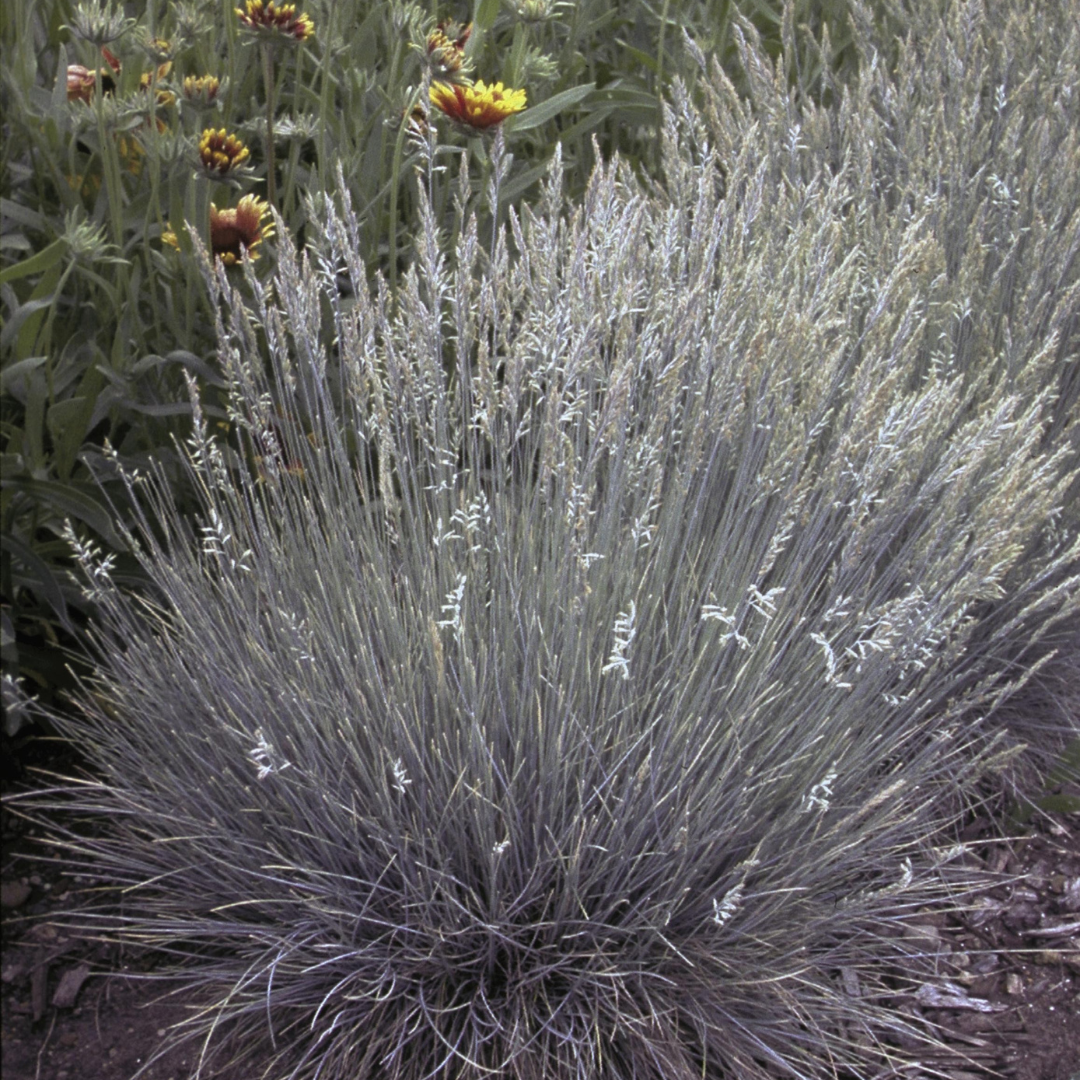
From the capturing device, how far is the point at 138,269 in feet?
6.23

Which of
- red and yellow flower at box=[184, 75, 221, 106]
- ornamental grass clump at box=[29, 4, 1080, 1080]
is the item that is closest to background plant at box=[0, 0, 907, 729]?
red and yellow flower at box=[184, 75, 221, 106]

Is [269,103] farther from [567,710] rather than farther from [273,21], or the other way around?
[567,710]

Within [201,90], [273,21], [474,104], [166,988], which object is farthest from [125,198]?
[166,988]

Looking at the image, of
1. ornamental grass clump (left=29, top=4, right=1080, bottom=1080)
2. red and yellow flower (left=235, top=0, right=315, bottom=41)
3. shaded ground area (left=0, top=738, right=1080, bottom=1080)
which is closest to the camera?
ornamental grass clump (left=29, top=4, right=1080, bottom=1080)

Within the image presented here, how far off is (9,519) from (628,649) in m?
0.89

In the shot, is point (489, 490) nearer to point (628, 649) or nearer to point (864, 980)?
point (628, 649)

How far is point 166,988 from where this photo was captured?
5.21 ft

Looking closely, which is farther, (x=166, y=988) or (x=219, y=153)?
(x=219, y=153)

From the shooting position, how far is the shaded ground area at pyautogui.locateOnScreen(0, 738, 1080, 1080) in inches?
59.2

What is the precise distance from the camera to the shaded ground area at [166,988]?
150 centimetres

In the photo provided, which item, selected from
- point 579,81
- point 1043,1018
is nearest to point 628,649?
point 1043,1018

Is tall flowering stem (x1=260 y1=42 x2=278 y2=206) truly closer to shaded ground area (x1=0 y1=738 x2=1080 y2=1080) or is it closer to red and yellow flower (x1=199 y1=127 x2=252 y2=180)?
red and yellow flower (x1=199 y1=127 x2=252 y2=180)

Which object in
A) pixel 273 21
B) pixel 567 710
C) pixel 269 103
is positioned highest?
pixel 273 21

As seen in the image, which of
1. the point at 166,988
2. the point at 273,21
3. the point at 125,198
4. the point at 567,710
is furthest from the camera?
the point at 125,198
